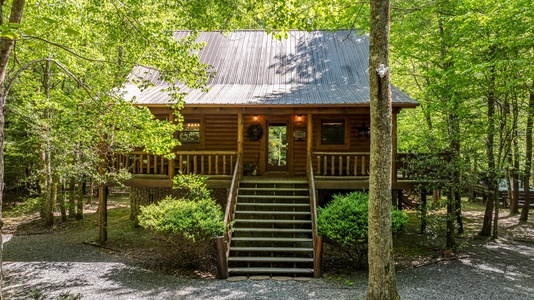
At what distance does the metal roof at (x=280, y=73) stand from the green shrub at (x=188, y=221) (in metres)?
3.40

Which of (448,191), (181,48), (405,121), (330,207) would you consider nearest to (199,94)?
(181,48)

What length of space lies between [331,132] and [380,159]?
6.71m

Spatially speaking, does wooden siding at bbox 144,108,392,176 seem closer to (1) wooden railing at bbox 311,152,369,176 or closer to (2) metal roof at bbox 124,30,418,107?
(2) metal roof at bbox 124,30,418,107

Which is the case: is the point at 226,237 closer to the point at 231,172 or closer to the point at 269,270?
the point at 269,270

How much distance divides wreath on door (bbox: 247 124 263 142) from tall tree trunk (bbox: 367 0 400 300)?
7.02 meters

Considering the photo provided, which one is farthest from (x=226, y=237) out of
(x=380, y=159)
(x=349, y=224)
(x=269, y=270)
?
(x=380, y=159)

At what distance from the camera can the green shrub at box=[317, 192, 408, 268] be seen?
729 cm

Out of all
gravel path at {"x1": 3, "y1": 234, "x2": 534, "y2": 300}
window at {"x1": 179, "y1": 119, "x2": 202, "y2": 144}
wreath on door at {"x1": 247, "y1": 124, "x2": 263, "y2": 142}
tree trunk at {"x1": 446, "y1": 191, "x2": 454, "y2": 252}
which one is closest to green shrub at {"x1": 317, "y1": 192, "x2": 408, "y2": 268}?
gravel path at {"x1": 3, "y1": 234, "x2": 534, "y2": 300}

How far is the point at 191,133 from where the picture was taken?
12328 mm

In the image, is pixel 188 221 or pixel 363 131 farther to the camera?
pixel 363 131

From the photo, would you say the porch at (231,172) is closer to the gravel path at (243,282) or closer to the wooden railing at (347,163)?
the wooden railing at (347,163)

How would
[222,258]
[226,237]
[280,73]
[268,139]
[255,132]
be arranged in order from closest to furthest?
[222,258] < [226,237] < [255,132] < [268,139] < [280,73]

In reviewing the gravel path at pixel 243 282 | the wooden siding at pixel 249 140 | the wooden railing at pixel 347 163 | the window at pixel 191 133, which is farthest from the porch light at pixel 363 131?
the window at pixel 191 133

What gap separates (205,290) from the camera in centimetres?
654
